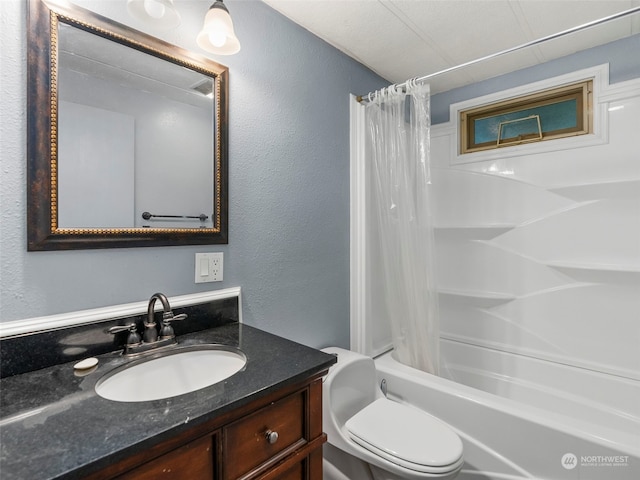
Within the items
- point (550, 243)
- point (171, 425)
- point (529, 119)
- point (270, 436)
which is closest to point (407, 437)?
point (270, 436)

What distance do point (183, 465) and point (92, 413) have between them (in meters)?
0.22

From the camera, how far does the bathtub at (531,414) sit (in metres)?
1.23

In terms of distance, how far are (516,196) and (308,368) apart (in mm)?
1965

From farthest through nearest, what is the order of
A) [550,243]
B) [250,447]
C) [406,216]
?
[550,243] < [406,216] < [250,447]

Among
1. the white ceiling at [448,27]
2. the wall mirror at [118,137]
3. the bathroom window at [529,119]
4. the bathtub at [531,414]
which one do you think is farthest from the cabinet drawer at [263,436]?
the bathroom window at [529,119]

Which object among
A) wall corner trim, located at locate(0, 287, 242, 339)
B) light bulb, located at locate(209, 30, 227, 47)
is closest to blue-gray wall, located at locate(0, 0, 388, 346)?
wall corner trim, located at locate(0, 287, 242, 339)

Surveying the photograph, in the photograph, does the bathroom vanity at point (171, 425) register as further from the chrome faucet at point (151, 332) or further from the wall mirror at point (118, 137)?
the wall mirror at point (118, 137)

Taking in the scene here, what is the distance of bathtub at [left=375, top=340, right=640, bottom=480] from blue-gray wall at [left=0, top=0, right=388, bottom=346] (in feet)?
1.96

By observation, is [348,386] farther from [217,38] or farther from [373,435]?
[217,38]

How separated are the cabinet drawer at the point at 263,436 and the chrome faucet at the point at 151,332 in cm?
45

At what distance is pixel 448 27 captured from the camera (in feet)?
5.44

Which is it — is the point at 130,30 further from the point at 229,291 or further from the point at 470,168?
the point at 470,168

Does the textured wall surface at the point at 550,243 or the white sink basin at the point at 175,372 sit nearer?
the white sink basin at the point at 175,372

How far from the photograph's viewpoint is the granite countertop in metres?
0.55
